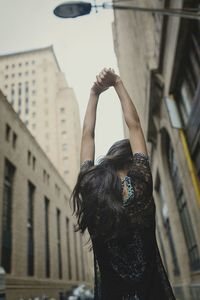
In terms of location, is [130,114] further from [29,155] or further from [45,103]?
[45,103]

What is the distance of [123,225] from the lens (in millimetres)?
1376

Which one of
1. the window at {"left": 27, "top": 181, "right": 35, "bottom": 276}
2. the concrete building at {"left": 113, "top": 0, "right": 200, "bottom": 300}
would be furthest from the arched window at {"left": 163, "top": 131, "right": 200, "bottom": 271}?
the window at {"left": 27, "top": 181, "right": 35, "bottom": 276}

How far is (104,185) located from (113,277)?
416 millimetres

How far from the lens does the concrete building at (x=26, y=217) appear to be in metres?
19.2

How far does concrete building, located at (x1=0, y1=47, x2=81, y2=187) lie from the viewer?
66562 mm

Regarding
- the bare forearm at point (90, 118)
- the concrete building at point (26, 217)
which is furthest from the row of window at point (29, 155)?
the bare forearm at point (90, 118)

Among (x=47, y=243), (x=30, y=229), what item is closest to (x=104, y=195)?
(x=30, y=229)

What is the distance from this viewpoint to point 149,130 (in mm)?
14742

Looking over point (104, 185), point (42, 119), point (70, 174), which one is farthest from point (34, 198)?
point (42, 119)

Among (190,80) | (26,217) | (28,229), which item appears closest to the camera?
(190,80)

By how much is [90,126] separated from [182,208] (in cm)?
1194

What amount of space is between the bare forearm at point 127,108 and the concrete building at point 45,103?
63475 millimetres

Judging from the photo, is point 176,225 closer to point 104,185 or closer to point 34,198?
point 104,185

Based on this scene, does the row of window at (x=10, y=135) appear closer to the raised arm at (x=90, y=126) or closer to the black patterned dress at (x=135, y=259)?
the raised arm at (x=90, y=126)
